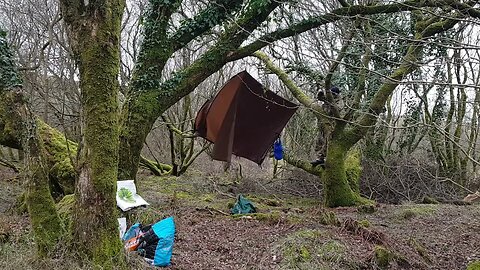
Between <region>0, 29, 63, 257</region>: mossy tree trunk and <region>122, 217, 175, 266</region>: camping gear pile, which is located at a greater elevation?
<region>0, 29, 63, 257</region>: mossy tree trunk

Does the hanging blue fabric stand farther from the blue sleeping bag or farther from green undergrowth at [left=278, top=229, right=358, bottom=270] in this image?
the blue sleeping bag

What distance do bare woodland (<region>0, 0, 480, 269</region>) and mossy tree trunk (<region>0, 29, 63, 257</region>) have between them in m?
0.01

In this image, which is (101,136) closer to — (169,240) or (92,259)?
(92,259)

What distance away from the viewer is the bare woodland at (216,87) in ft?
10.9

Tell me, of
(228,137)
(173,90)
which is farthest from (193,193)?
(173,90)

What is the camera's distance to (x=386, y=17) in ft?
28.4

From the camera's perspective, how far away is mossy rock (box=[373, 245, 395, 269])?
4.30 m

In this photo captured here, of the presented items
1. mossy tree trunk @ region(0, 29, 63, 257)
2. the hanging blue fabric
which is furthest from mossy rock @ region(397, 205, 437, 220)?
mossy tree trunk @ region(0, 29, 63, 257)

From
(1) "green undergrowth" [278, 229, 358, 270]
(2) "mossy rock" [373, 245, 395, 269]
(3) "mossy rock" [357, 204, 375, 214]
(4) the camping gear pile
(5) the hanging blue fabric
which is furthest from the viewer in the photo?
(5) the hanging blue fabric

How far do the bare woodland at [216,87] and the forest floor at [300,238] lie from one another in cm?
14

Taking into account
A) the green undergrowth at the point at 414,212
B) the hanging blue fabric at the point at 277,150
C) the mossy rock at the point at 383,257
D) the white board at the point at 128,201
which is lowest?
the mossy rock at the point at 383,257

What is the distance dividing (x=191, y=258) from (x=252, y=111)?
3.46 meters

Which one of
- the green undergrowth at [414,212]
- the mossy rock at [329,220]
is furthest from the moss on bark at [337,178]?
the mossy rock at [329,220]

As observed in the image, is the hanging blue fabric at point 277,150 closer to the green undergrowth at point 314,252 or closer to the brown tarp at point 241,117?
the brown tarp at point 241,117
